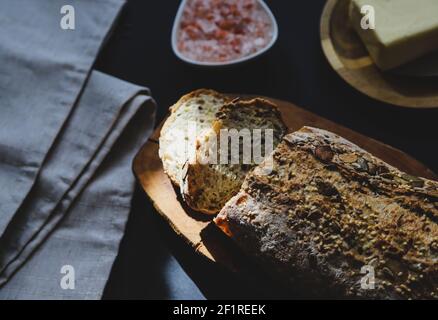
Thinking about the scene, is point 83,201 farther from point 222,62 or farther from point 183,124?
point 222,62

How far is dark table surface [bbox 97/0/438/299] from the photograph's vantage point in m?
1.92

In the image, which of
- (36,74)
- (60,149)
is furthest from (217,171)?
(36,74)

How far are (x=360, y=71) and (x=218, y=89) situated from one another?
0.50m

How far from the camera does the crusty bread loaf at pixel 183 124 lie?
1866 millimetres

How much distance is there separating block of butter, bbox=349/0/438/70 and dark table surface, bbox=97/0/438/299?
17 centimetres

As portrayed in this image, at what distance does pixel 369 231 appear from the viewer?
155 cm

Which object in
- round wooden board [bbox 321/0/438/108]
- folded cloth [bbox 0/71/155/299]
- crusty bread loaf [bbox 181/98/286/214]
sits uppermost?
round wooden board [bbox 321/0/438/108]

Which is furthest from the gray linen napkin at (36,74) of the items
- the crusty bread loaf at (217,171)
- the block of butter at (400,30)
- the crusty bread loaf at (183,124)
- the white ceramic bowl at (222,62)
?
the block of butter at (400,30)

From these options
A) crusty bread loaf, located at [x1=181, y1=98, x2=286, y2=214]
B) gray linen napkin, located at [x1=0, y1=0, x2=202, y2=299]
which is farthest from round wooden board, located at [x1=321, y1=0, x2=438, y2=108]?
gray linen napkin, located at [x1=0, y1=0, x2=202, y2=299]

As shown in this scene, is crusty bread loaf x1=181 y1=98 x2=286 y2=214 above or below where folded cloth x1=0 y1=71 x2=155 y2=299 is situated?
above

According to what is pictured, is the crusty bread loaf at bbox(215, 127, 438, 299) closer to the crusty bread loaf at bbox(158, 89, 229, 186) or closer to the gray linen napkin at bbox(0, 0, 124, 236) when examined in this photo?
the crusty bread loaf at bbox(158, 89, 229, 186)

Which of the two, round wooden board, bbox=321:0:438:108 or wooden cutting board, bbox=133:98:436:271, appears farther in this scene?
round wooden board, bbox=321:0:438:108

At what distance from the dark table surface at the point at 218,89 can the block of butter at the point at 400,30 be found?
17 centimetres

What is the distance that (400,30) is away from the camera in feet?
6.57
